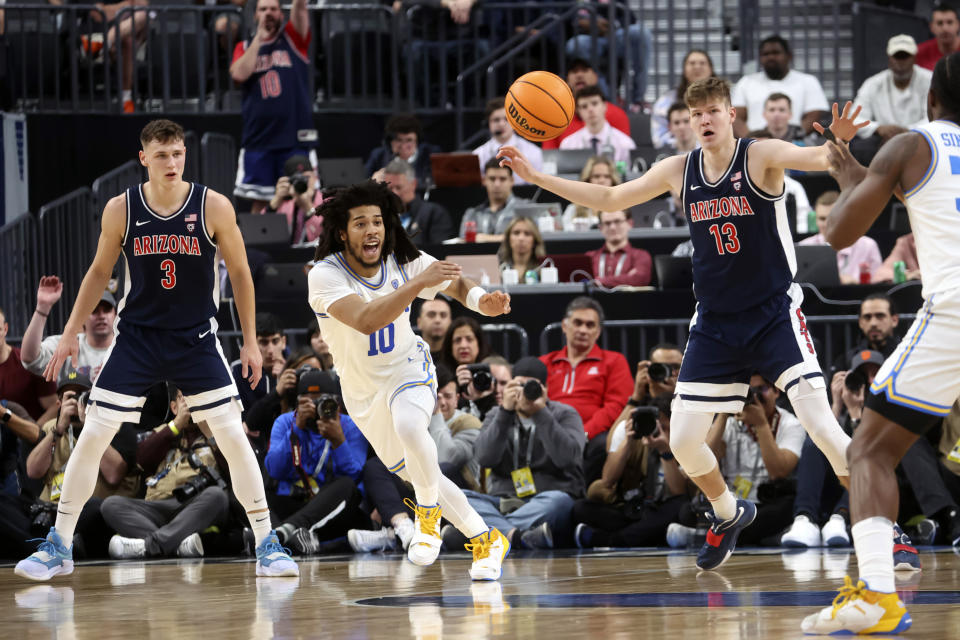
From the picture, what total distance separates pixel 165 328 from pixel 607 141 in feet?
26.9

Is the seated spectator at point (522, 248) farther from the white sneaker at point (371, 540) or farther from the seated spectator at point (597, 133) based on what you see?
the white sneaker at point (371, 540)

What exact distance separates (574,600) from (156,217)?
3083 millimetres

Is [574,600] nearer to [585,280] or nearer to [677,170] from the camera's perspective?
[677,170]

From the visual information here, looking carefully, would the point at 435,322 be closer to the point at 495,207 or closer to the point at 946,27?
the point at 495,207

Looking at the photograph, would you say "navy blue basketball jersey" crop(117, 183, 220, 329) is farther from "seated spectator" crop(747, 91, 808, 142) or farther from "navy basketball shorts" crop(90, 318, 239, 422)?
"seated spectator" crop(747, 91, 808, 142)

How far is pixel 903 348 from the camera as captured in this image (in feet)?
14.3

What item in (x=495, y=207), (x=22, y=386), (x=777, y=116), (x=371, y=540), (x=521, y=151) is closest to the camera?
(x=371, y=540)

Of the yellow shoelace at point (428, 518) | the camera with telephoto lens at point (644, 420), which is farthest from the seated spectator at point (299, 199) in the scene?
the yellow shoelace at point (428, 518)

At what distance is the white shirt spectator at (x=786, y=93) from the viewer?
14906 mm

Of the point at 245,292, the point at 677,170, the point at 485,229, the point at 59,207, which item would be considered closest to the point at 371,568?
A: the point at 245,292

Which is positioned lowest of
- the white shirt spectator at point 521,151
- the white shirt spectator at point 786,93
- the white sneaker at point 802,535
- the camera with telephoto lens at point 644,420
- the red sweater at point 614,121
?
the white sneaker at point 802,535

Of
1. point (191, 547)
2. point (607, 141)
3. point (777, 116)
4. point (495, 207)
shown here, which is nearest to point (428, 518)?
A: point (191, 547)

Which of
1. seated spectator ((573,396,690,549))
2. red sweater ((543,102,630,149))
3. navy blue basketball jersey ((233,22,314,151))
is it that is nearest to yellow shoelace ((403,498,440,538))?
seated spectator ((573,396,690,549))

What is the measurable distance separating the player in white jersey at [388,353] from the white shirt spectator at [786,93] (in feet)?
29.4
